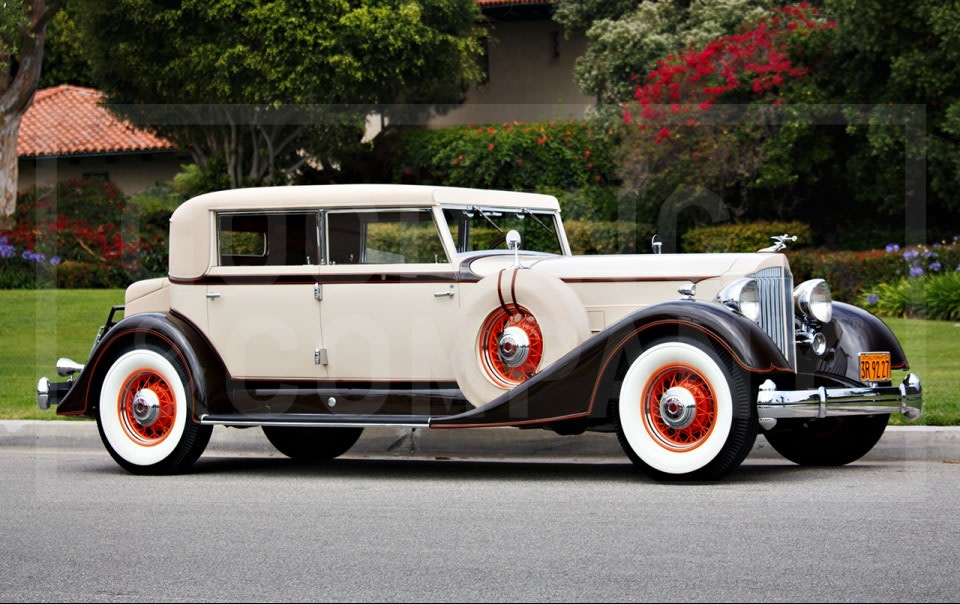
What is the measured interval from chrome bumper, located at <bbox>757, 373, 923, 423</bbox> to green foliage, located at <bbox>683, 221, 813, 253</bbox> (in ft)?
44.1

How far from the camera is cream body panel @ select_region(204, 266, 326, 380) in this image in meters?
8.07

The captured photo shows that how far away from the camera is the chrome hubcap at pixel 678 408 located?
6898 millimetres

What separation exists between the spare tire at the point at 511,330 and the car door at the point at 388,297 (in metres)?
0.23

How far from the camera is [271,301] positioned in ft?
26.7

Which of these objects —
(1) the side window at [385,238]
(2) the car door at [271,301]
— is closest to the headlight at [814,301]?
(1) the side window at [385,238]

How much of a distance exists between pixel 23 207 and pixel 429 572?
912 inches

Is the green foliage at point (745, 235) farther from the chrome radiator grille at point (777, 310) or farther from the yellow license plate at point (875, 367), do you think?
the chrome radiator grille at point (777, 310)

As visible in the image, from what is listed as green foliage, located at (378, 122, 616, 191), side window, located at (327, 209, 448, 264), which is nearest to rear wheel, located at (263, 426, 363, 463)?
side window, located at (327, 209, 448, 264)

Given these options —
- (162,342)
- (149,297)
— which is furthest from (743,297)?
→ (149,297)

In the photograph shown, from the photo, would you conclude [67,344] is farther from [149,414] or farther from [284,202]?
[284,202]

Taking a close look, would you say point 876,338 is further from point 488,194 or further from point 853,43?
point 853,43

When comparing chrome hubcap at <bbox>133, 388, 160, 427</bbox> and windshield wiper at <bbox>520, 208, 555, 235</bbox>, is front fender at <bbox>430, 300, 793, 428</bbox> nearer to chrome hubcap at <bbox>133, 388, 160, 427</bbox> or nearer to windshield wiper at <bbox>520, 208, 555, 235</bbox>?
windshield wiper at <bbox>520, 208, 555, 235</bbox>

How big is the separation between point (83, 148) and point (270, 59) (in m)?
10.1

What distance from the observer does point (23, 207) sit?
2597 centimetres
